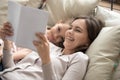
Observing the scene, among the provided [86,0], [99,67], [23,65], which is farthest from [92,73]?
[86,0]

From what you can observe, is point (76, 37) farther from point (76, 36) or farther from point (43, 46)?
point (43, 46)

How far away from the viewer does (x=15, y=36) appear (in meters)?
1.37

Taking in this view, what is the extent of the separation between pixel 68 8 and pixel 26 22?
30.9 inches

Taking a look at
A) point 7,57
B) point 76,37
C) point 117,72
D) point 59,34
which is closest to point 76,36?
point 76,37

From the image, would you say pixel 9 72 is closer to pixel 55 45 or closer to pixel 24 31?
pixel 24 31

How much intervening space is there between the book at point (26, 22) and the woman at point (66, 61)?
11 cm

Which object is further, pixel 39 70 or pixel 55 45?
pixel 55 45

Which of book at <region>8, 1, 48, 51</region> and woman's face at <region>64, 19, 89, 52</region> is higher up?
book at <region>8, 1, 48, 51</region>

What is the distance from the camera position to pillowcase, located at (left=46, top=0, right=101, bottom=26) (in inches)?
74.5

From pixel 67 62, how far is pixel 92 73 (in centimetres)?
17

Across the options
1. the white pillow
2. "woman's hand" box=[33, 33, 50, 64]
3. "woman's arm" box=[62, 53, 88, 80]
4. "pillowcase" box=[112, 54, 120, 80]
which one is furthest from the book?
the white pillow

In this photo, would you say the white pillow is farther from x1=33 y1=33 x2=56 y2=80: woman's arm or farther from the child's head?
x1=33 y1=33 x2=56 y2=80: woman's arm

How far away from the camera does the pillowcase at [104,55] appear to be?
141 cm

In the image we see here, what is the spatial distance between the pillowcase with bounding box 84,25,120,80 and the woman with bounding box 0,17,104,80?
0.16 feet
